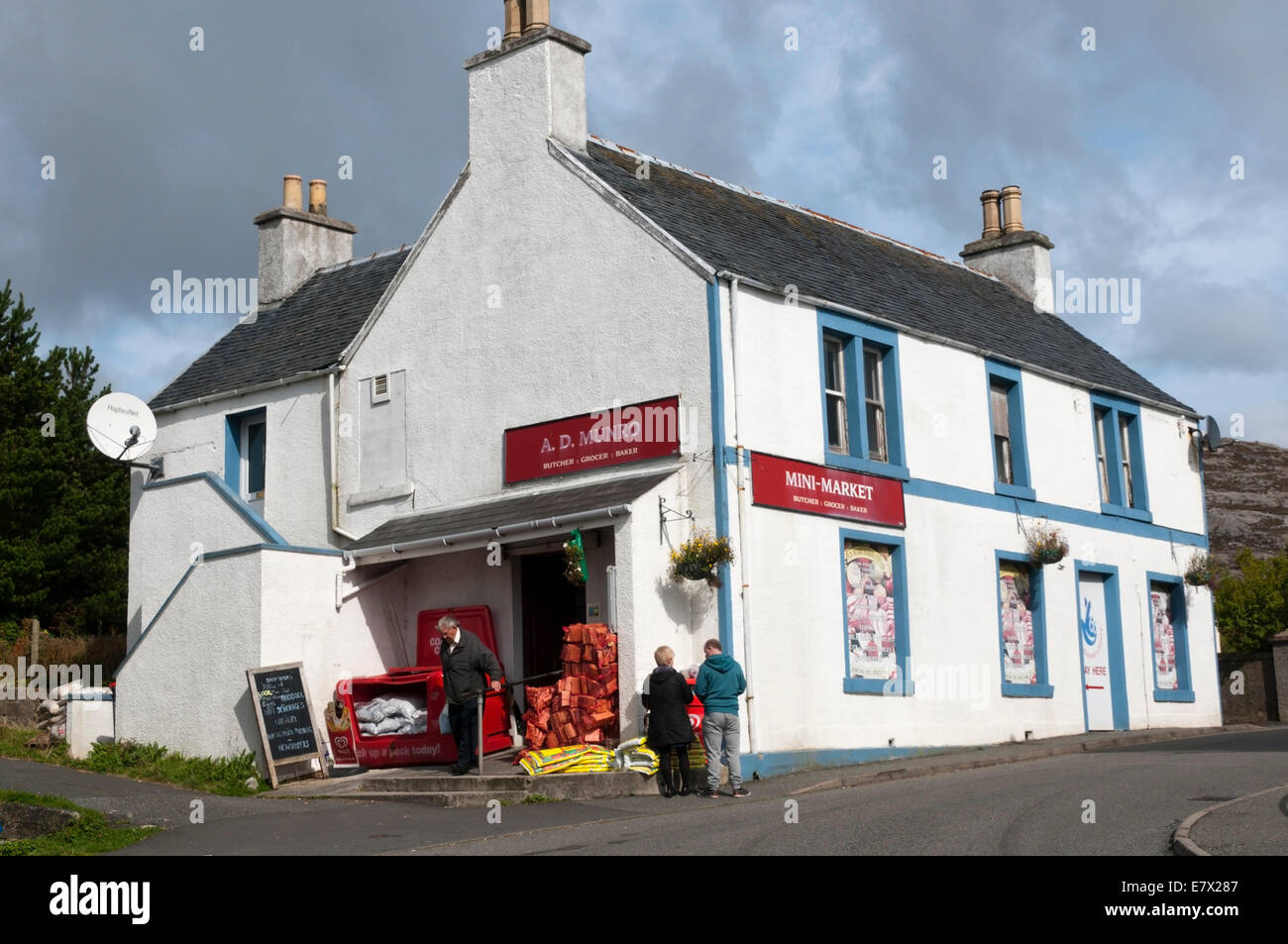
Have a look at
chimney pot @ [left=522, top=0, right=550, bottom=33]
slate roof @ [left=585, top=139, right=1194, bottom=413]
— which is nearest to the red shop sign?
slate roof @ [left=585, top=139, right=1194, bottom=413]

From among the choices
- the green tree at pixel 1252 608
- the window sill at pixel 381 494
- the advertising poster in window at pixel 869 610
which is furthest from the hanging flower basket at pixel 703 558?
the green tree at pixel 1252 608

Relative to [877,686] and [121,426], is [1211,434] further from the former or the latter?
[121,426]

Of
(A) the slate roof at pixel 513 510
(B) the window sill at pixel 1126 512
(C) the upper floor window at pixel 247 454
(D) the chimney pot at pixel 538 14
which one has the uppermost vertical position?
(D) the chimney pot at pixel 538 14

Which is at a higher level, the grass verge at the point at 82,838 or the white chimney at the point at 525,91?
the white chimney at the point at 525,91

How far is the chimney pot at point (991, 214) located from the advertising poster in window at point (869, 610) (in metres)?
12.4

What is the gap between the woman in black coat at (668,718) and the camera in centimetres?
1443

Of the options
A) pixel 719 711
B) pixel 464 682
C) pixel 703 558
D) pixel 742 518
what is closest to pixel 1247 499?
pixel 742 518

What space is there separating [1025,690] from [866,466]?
462 centimetres

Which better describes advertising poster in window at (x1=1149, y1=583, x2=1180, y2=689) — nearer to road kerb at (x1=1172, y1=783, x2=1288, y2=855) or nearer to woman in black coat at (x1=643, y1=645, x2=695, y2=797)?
road kerb at (x1=1172, y1=783, x2=1288, y2=855)

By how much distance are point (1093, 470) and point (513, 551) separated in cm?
1016

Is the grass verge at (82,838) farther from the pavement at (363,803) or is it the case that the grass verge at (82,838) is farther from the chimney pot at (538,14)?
the chimney pot at (538,14)

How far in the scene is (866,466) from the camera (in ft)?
59.5
